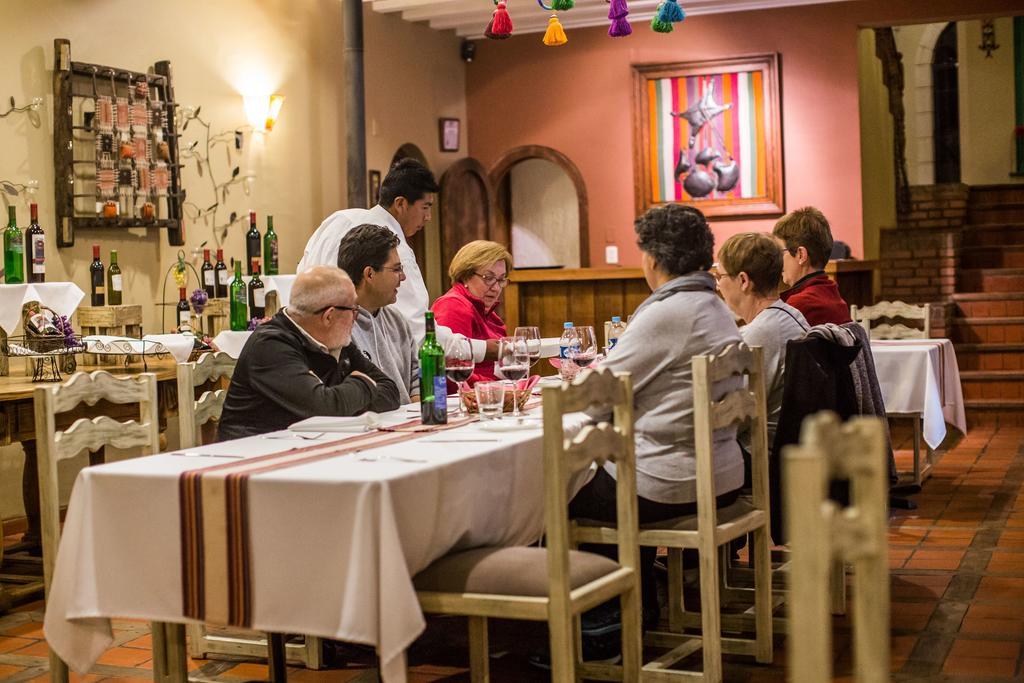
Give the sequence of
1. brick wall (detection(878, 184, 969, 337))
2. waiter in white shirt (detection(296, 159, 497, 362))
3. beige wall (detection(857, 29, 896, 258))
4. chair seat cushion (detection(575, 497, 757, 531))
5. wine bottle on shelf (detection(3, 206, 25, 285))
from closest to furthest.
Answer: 1. chair seat cushion (detection(575, 497, 757, 531))
2. waiter in white shirt (detection(296, 159, 497, 362))
3. wine bottle on shelf (detection(3, 206, 25, 285))
4. brick wall (detection(878, 184, 969, 337))
5. beige wall (detection(857, 29, 896, 258))

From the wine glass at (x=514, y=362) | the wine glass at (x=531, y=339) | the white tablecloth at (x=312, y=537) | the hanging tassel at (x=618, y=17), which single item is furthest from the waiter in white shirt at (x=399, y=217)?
the white tablecloth at (x=312, y=537)

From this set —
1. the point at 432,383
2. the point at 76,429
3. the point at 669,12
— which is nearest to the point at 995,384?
the point at 669,12

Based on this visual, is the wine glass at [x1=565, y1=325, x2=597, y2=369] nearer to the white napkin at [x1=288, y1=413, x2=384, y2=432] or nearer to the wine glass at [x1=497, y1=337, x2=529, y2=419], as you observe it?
the wine glass at [x1=497, y1=337, x2=529, y2=419]

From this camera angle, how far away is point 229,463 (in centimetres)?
280

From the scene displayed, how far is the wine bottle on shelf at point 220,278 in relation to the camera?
683cm

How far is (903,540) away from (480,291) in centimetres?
192

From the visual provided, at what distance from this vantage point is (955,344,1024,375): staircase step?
9.25 meters

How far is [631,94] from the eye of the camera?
10.2 metres

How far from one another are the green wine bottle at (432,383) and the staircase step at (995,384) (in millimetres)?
6539

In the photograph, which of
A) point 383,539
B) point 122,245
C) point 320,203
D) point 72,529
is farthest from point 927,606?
point 320,203

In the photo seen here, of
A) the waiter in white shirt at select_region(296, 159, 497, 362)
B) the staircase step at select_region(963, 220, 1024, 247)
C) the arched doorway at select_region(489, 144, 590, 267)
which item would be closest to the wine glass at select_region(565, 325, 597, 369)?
the waiter in white shirt at select_region(296, 159, 497, 362)

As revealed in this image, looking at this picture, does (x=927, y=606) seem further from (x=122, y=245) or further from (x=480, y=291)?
(x=122, y=245)

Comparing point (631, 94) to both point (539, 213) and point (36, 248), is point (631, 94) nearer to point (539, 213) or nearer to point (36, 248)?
point (539, 213)

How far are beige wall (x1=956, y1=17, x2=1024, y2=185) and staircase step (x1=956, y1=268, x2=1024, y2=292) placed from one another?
4010 millimetres
